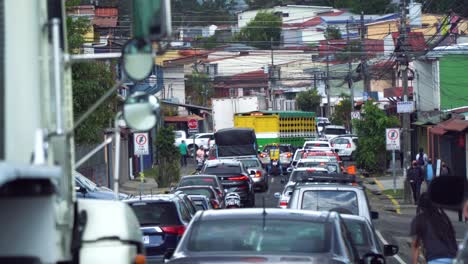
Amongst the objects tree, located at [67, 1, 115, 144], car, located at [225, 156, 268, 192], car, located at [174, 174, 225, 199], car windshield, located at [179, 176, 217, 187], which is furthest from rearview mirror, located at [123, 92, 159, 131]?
car, located at [225, 156, 268, 192]

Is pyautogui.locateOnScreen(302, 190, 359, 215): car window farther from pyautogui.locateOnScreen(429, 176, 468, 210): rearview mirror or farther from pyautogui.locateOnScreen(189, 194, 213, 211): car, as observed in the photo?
pyautogui.locateOnScreen(429, 176, 468, 210): rearview mirror

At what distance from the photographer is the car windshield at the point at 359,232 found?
14375mm

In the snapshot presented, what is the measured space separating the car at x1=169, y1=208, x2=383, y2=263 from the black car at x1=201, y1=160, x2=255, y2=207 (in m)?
25.0

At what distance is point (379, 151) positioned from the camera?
177 feet

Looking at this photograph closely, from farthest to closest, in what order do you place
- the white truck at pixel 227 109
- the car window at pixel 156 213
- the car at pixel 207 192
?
the white truck at pixel 227 109 → the car at pixel 207 192 → the car window at pixel 156 213

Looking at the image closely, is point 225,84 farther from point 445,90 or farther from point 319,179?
point 319,179

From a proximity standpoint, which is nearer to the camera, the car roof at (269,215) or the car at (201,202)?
the car roof at (269,215)

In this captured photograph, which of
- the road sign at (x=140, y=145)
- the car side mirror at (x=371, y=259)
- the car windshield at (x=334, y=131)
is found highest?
the car side mirror at (x=371, y=259)

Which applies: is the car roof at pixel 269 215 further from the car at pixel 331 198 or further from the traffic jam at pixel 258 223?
the car at pixel 331 198

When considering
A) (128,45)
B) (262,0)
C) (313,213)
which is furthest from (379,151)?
(262,0)

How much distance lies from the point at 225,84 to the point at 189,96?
8678mm

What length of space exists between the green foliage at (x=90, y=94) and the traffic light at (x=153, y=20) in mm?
19972

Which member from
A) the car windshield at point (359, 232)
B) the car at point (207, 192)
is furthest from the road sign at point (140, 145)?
the car windshield at point (359, 232)

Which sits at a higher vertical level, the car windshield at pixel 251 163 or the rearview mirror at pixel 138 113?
the rearview mirror at pixel 138 113
